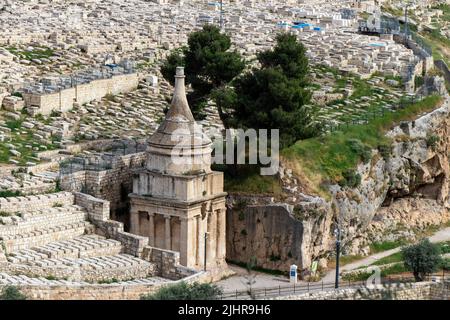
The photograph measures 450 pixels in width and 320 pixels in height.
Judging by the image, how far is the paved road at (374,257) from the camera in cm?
6431

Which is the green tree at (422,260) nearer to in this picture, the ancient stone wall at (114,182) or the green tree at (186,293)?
the green tree at (186,293)

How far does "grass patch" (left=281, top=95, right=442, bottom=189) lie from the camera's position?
2623 inches

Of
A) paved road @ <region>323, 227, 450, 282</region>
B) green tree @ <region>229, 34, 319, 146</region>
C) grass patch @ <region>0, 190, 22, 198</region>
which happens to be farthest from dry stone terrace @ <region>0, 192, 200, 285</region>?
paved road @ <region>323, 227, 450, 282</region>

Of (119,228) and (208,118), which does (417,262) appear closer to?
(119,228)

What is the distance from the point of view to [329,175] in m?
67.2

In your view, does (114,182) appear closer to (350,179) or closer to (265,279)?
(265,279)

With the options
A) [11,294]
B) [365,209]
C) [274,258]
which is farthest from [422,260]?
[11,294]

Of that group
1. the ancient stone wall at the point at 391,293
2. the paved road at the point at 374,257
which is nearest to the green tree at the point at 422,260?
the paved road at the point at 374,257

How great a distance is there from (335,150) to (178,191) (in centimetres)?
1057

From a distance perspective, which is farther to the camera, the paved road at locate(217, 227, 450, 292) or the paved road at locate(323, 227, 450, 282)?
the paved road at locate(323, 227, 450, 282)

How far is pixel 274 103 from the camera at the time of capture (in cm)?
6475

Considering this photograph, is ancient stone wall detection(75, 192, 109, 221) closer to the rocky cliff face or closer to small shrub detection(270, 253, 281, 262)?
the rocky cliff face

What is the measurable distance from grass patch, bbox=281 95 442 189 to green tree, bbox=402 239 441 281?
7290mm

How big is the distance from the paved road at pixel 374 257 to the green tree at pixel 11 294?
15.8m
